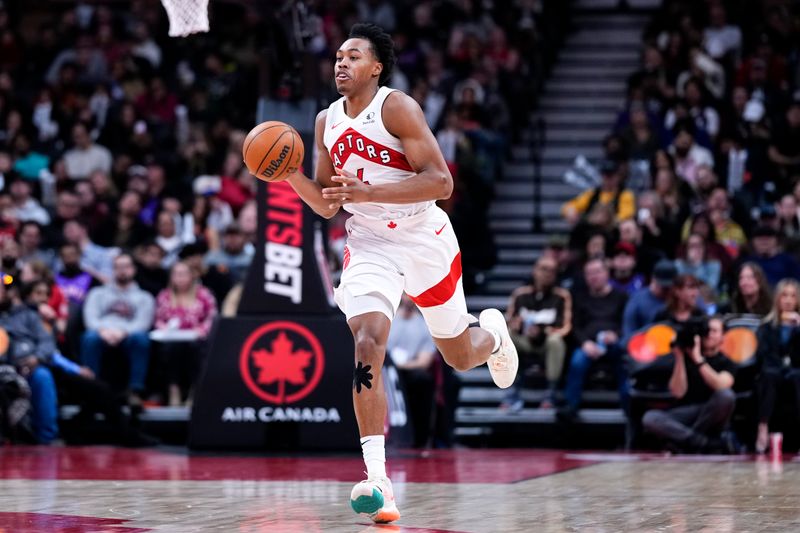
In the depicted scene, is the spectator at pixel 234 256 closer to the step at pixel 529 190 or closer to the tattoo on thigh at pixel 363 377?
the step at pixel 529 190

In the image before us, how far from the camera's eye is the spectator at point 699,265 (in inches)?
527

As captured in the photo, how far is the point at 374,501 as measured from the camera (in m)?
6.26

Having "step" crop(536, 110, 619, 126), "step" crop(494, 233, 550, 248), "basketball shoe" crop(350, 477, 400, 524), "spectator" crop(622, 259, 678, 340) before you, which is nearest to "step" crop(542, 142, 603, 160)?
"step" crop(536, 110, 619, 126)

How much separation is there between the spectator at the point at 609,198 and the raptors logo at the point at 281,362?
16.9ft

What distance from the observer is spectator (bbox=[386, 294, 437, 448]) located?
41.1ft

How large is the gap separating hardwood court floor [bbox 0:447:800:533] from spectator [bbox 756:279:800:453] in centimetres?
82

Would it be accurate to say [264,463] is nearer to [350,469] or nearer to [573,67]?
[350,469]

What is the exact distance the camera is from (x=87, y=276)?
14.5 metres

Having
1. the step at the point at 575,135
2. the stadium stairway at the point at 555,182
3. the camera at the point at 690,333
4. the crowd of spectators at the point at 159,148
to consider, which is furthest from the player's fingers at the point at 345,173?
the step at the point at 575,135

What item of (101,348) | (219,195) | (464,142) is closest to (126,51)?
(219,195)

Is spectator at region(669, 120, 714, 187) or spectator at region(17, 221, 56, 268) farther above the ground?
spectator at region(669, 120, 714, 187)

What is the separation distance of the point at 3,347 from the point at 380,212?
6.19 meters

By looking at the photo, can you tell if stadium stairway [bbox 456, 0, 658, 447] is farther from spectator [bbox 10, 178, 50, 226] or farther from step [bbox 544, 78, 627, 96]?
spectator [bbox 10, 178, 50, 226]

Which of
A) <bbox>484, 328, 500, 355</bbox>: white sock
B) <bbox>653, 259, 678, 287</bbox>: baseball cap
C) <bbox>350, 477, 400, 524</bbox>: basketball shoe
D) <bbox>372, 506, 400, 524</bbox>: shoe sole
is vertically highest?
<bbox>653, 259, 678, 287</bbox>: baseball cap
